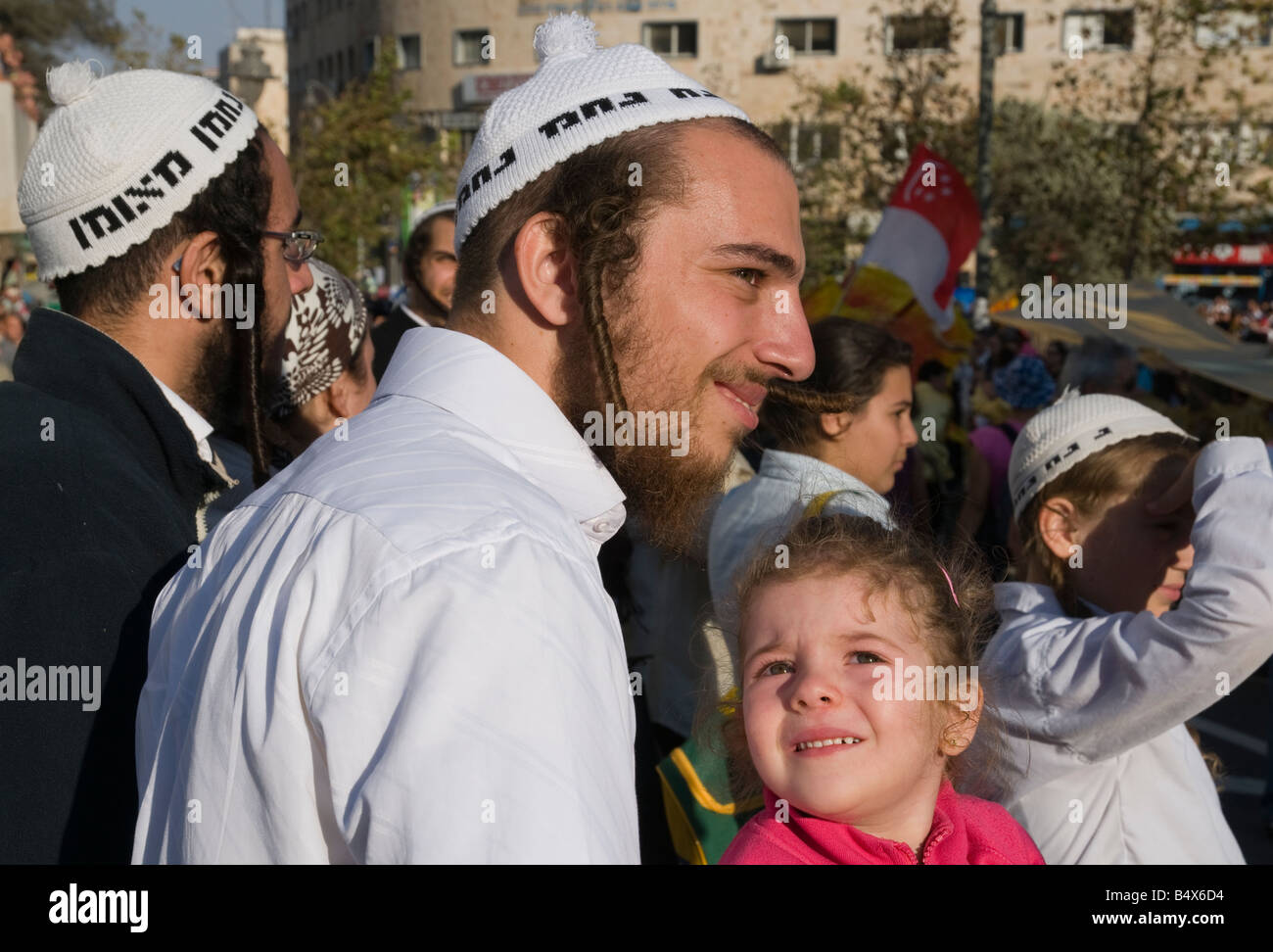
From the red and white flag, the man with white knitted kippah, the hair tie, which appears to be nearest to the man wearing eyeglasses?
the man with white knitted kippah

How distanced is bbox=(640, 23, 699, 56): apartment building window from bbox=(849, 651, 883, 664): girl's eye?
47.0 metres

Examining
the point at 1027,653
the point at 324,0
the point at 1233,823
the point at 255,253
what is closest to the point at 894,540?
the point at 1027,653

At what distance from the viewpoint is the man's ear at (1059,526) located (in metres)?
3.05

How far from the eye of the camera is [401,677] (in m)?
1.18

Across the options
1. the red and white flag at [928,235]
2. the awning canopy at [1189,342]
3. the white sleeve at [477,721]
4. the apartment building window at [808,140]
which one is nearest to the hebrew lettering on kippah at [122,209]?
the white sleeve at [477,721]

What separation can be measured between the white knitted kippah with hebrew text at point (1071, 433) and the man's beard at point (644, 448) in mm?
1546

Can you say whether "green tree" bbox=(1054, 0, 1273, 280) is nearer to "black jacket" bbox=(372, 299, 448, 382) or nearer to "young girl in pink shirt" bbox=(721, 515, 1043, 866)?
"black jacket" bbox=(372, 299, 448, 382)

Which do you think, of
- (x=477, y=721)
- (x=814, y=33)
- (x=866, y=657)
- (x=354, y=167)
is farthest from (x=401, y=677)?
(x=814, y=33)

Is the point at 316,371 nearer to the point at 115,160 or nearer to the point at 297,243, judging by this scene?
the point at 297,243

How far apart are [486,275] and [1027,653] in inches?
62.2

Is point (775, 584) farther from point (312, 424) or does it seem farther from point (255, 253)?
point (312, 424)

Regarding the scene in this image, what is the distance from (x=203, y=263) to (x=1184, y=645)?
201 centimetres

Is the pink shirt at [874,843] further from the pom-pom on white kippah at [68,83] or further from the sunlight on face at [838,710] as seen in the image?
the pom-pom on white kippah at [68,83]

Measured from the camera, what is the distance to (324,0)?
56.1 metres
